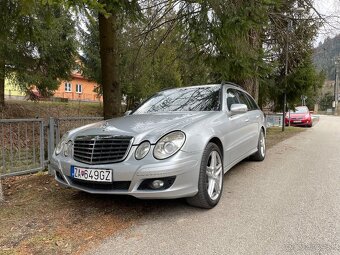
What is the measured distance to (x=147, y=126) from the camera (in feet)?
13.8

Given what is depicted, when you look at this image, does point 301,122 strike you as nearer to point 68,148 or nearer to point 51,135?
point 51,135

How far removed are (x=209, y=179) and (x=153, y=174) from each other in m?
0.93

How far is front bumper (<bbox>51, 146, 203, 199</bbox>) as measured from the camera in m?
3.70

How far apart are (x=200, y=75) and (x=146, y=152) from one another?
33.7 ft

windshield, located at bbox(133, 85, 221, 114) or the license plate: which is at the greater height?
windshield, located at bbox(133, 85, 221, 114)

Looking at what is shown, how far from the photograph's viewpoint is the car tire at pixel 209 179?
160 inches

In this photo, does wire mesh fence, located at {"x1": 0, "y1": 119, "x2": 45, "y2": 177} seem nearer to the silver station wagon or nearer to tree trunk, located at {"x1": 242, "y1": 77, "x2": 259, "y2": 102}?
the silver station wagon

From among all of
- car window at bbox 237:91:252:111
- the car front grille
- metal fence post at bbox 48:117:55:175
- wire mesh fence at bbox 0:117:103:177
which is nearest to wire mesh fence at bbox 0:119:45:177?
wire mesh fence at bbox 0:117:103:177

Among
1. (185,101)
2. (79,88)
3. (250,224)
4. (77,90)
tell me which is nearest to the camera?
(250,224)

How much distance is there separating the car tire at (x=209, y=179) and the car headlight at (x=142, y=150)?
71 cm

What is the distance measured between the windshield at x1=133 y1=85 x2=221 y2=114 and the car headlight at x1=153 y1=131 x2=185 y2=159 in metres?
1.37

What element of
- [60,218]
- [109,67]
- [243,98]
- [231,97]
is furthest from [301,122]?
[60,218]

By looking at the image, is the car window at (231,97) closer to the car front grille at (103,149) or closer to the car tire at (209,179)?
the car tire at (209,179)

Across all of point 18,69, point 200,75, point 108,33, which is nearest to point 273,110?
point 200,75
